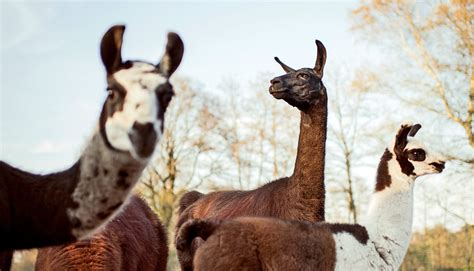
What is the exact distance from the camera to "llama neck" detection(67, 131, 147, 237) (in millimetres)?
4355

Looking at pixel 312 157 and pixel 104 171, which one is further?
pixel 312 157

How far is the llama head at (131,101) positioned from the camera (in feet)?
13.7

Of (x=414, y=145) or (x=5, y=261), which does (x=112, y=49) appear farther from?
(x=414, y=145)

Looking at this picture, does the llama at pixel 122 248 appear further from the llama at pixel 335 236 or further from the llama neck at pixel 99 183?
the llama neck at pixel 99 183

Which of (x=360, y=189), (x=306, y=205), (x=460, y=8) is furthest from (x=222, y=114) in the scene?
(x=306, y=205)

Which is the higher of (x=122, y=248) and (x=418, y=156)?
(x=418, y=156)

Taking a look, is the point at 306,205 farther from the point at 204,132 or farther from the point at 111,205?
the point at 204,132

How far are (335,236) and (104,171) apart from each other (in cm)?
258

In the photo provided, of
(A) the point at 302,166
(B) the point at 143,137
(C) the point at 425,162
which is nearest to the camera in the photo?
(B) the point at 143,137

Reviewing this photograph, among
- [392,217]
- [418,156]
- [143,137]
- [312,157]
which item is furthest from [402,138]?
[143,137]

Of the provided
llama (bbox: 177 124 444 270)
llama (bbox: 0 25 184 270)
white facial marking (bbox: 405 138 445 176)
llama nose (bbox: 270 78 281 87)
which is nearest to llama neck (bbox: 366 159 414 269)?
llama (bbox: 177 124 444 270)

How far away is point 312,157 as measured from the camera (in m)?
8.11

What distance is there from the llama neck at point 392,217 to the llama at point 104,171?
119 inches

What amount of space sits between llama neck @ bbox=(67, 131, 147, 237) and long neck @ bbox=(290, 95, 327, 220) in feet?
12.3
